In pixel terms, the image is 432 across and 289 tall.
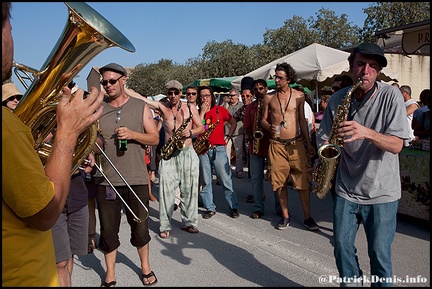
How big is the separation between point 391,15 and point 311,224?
2180 centimetres

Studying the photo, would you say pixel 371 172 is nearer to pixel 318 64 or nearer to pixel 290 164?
pixel 290 164

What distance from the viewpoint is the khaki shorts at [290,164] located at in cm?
490

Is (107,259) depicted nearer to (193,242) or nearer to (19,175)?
(193,242)

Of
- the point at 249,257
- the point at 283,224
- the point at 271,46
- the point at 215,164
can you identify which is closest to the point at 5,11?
the point at 249,257

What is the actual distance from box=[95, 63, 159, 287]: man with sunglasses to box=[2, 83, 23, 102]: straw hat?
29.4 inches

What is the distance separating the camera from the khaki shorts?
4.90 metres

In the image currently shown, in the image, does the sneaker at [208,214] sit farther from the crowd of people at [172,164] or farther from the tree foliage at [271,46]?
the tree foliage at [271,46]

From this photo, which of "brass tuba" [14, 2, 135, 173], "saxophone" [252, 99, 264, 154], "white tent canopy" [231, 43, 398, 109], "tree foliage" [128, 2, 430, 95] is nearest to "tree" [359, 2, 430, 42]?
"tree foliage" [128, 2, 430, 95]

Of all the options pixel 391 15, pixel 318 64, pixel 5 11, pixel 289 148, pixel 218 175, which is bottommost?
pixel 218 175

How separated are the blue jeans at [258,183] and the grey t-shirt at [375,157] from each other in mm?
2776

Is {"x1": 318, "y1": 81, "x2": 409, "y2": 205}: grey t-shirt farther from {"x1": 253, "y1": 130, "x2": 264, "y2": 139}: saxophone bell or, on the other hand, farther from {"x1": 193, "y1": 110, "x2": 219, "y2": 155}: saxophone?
{"x1": 193, "y1": 110, "x2": 219, "y2": 155}: saxophone

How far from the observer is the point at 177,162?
193 inches

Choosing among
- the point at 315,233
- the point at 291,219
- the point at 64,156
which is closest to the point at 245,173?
the point at 291,219

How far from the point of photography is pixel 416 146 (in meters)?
4.91
